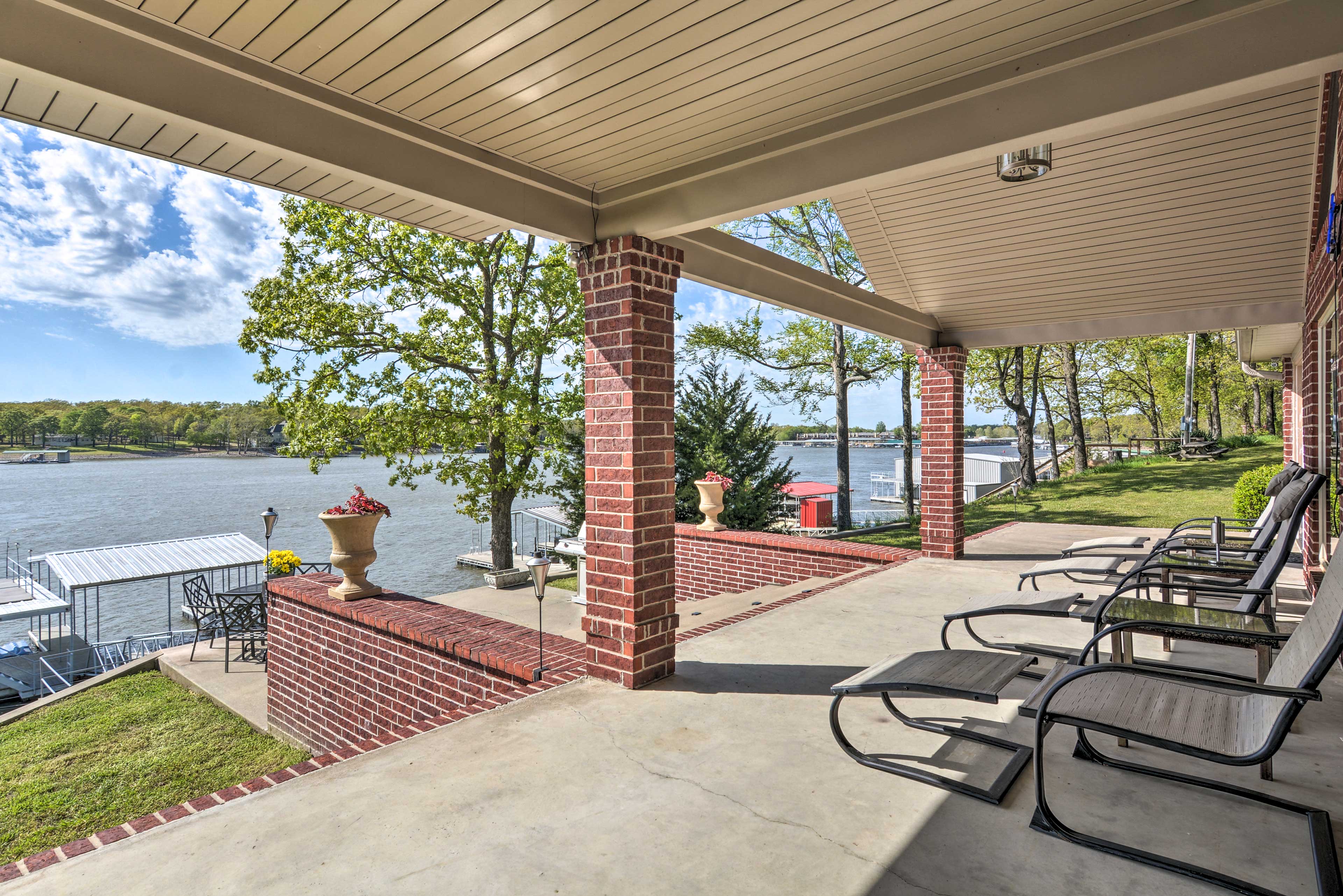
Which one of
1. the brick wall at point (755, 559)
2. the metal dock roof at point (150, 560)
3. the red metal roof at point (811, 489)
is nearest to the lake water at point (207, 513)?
the red metal roof at point (811, 489)

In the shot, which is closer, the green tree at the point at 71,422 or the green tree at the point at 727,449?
the green tree at the point at 727,449

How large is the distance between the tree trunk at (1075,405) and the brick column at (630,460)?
20966 mm

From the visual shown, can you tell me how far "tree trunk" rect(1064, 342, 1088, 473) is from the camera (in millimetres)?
21172

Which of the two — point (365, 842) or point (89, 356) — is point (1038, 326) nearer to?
point (365, 842)

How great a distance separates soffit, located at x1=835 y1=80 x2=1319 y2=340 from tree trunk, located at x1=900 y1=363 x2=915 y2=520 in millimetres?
13574

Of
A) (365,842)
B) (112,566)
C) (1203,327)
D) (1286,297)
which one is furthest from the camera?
(112,566)

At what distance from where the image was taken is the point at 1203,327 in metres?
6.57

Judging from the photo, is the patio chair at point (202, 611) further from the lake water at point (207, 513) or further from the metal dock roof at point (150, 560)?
the lake water at point (207, 513)

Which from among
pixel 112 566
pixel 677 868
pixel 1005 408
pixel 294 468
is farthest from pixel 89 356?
pixel 677 868

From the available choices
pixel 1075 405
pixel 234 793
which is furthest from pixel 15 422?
pixel 1075 405

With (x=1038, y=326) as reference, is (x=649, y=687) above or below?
below

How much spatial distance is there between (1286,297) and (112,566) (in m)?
16.1

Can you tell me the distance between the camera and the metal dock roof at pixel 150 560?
1055cm

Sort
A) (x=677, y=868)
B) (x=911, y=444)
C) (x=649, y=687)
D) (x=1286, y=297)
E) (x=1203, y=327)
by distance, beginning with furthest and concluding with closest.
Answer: (x=911, y=444)
(x=1203, y=327)
(x=1286, y=297)
(x=649, y=687)
(x=677, y=868)
